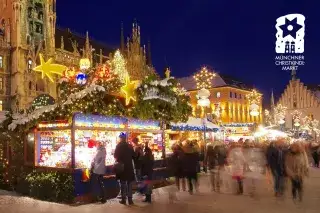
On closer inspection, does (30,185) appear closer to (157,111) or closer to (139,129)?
(139,129)

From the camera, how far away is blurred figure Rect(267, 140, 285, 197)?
1098 centimetres

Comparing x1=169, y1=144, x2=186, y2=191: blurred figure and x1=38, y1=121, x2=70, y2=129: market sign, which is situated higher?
x1=38, y1=121, x2=70, y2=129: market sign

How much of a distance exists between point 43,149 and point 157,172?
4.36m

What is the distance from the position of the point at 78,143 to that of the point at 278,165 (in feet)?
19.3

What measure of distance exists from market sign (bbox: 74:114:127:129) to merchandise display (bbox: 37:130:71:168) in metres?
0.66

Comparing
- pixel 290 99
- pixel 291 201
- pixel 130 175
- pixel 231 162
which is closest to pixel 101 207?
pixel 130 175

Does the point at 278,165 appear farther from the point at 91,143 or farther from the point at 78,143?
the point at 78,143

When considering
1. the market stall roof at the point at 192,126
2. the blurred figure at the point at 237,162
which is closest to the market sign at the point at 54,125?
the blurred figure at the point at 237,162

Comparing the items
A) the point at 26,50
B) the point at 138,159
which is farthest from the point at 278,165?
the point at 26,50

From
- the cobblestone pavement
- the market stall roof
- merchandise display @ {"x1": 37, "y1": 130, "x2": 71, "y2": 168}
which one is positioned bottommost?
the cobblestone pavement

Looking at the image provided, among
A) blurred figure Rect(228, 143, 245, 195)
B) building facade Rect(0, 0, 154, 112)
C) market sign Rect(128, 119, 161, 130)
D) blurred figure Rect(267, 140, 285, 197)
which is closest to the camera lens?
blurred figure Rect(267, 140, 285, 197)

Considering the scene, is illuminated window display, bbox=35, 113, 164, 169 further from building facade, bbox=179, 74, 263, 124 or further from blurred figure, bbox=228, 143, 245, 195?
building facade, bbox=179, 74, 263, 124

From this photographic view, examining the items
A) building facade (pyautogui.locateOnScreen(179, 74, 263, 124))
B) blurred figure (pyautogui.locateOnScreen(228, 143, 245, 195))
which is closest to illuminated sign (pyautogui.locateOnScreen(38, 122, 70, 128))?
blurred figure (pyautogui.locateOnScreen(228, 143, 245, 195))

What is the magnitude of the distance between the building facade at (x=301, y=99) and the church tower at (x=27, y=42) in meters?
39.4
